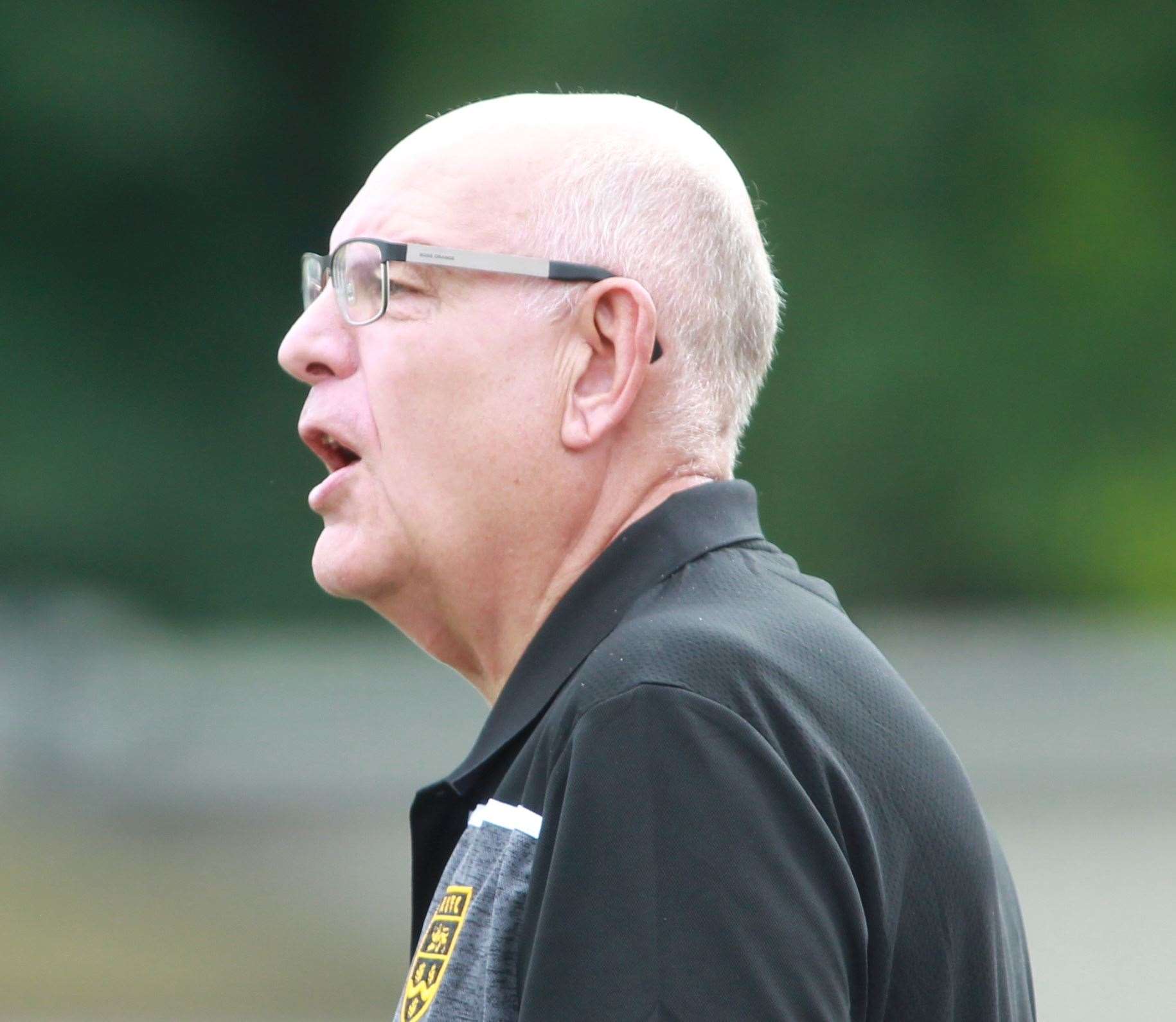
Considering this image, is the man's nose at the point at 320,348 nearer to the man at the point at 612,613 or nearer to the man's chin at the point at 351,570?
the man at the point at 612,613

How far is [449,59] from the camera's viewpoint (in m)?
11.1

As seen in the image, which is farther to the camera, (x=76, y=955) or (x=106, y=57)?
(x=106, y=57)

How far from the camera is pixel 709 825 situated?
3.81 ft

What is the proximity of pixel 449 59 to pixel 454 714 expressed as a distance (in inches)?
187

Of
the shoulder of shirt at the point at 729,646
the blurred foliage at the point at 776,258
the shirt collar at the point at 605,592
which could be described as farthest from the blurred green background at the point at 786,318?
the shoulder of shirt at the point at 729,646

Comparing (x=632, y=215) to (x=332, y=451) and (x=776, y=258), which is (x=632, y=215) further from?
(x=776, y=258)

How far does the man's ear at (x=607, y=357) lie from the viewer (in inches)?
62.5

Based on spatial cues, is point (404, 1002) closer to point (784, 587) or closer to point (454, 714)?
point (784, 587)

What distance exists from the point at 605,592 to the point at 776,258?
9581 mm

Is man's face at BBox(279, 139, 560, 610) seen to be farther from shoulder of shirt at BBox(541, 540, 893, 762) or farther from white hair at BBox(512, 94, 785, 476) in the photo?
shoulder of shirt at BBox(541, 540, 893, 762)

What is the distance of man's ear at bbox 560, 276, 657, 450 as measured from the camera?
159 cm

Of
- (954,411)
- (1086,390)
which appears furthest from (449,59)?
(1086,390)

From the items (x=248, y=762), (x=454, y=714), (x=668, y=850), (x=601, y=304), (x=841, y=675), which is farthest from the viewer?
(x=454, y=714)

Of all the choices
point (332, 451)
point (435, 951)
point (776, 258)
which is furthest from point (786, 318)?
point (435, 951)
